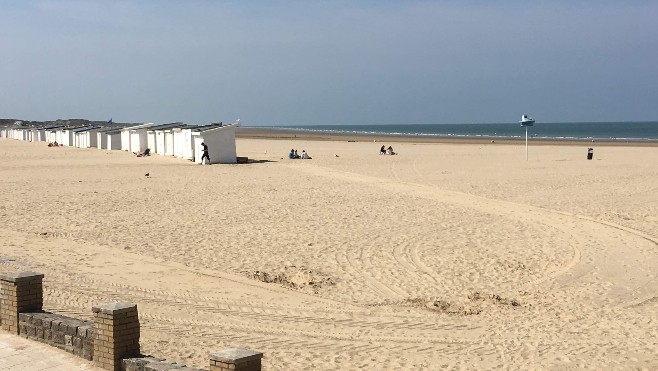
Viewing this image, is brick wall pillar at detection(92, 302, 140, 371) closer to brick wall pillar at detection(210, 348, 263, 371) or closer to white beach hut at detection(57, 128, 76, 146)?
brick wall pillar at detection(210, 348, 263, 371)

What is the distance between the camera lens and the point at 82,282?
35.8ft

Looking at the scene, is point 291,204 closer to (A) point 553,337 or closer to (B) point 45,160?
(A) point 553,337

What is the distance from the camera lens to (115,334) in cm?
680

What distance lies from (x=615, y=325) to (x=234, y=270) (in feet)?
19.4

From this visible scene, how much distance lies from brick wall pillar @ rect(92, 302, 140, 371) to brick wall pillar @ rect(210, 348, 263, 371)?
141 centimetres

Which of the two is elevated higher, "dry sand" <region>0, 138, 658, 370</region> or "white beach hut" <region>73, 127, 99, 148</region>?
"white beach hut" <region>73, 127, 99, 148</region>

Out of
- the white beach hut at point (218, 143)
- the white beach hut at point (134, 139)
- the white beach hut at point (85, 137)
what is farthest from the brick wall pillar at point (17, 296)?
the white beach hut at point (85, 137)

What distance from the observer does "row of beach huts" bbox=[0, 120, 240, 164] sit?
3619 cm

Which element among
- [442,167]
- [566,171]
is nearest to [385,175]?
[442,167]

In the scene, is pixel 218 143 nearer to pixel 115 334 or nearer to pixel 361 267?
pixel 361 267

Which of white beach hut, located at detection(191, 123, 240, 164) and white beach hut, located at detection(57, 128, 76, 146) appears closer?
white beach hut, located at detection(191, 123, 240, 164)

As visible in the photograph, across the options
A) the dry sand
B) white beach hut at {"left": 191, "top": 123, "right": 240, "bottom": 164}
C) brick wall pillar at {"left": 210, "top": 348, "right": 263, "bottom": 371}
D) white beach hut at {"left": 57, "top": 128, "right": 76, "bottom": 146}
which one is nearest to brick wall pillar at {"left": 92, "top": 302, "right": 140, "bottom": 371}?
the dry sand

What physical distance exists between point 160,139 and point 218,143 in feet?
30.2

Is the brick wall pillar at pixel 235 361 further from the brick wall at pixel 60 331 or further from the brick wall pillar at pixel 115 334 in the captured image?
the brick wall at pixel 60 331
